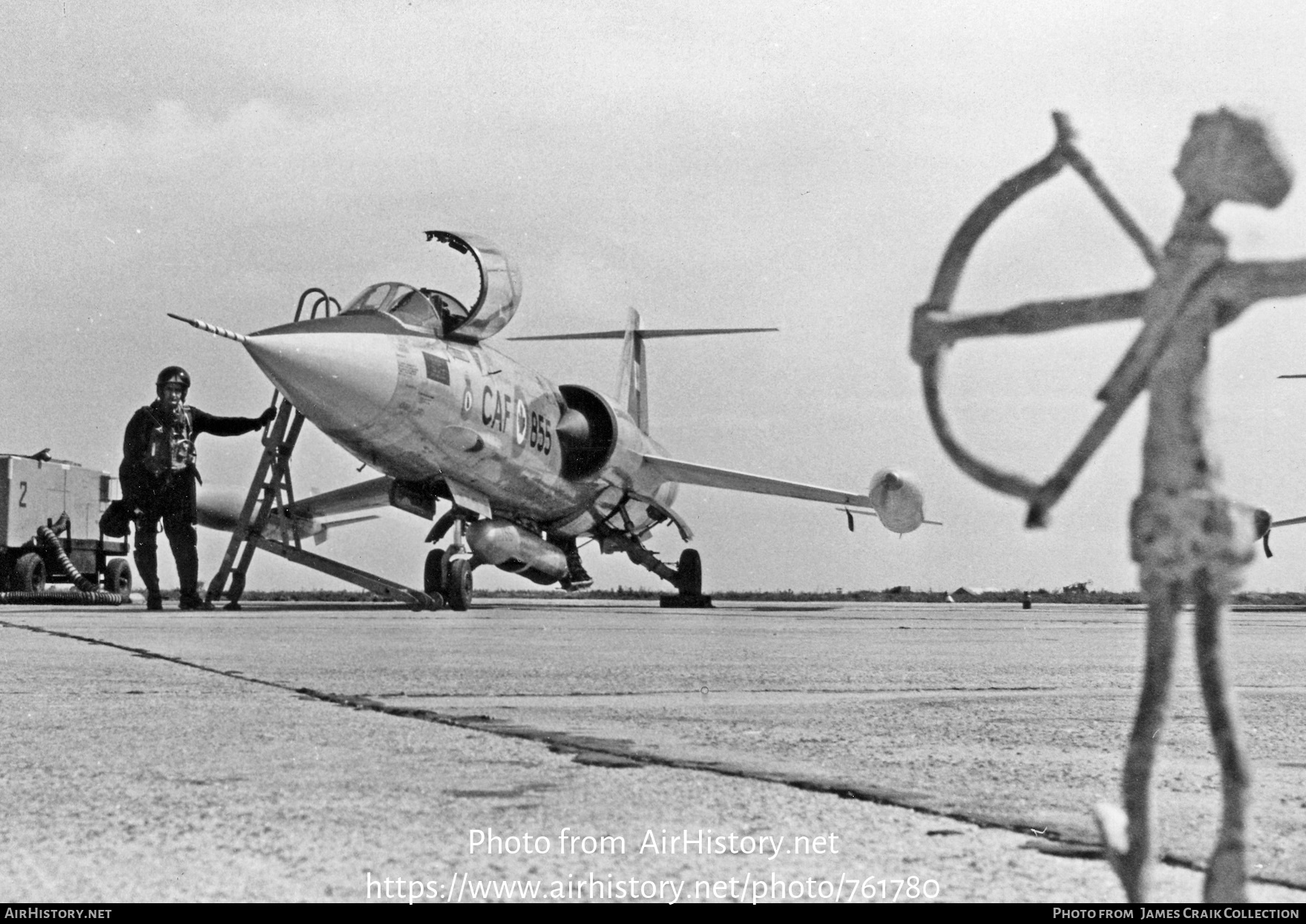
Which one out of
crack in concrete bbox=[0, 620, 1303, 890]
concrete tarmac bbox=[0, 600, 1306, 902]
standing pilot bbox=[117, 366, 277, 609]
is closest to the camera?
concrete tarmac bbox=[0, 600, 1306, 902]

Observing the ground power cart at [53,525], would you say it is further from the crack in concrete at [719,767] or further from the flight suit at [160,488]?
the crack in concrete at [719,767]

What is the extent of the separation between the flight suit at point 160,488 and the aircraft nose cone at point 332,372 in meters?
2.13

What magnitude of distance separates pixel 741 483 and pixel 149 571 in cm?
1115

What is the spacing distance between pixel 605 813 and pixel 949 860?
53 centimetres

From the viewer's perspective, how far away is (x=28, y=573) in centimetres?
1995

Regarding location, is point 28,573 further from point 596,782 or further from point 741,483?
point 596,782

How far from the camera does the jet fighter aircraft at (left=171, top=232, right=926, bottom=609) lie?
13.6m

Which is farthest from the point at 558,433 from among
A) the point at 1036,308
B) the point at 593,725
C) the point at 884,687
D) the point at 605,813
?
the point at 1036,308

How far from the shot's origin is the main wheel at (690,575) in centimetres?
2378

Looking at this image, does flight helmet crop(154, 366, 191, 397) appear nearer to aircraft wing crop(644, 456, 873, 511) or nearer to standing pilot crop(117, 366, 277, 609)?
standing pilot crop(117, 366, 277, 609)

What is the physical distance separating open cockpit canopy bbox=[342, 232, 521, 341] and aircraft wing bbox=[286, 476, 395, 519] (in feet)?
22.7

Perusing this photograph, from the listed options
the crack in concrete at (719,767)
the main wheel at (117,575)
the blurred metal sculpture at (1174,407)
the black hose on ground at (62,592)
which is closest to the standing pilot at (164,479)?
the black hose on ground at (62,592)

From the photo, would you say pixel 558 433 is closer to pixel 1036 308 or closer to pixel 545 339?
pixel 545 339

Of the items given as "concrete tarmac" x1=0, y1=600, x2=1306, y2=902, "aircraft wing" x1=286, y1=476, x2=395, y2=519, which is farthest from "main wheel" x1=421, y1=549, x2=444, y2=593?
"concrete tarmac" x1=0, y1=600, x2=1306, y2=902
